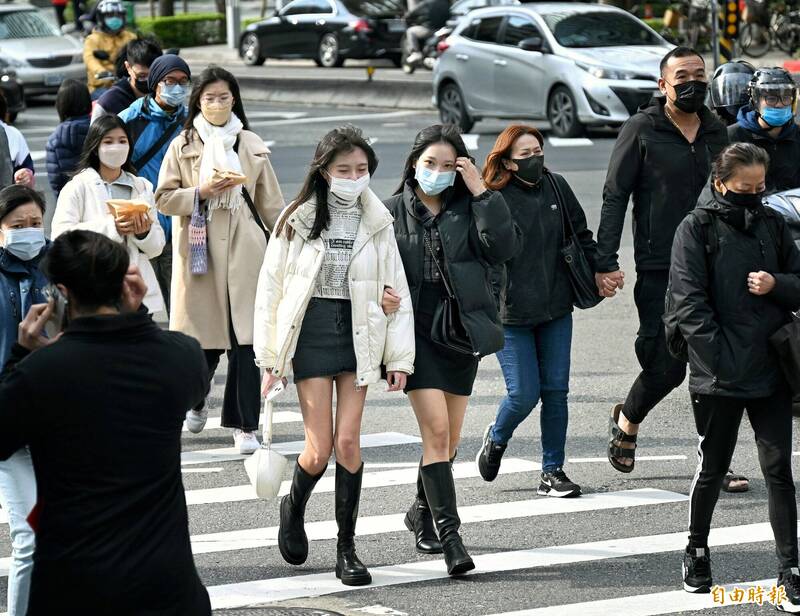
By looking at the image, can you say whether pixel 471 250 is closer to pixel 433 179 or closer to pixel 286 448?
pixel 433 179

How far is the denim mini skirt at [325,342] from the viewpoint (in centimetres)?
662

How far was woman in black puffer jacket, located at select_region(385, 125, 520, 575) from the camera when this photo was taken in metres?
6.71

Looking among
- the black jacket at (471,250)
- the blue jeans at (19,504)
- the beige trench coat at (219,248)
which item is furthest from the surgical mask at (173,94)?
the blue jeans at (19,504)

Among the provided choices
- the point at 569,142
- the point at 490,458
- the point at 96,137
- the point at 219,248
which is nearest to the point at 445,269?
the point at 490,458

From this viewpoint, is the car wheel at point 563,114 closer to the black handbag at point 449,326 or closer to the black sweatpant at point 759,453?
the black handbag at point 449,326

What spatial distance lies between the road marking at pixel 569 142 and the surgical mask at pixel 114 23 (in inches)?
302

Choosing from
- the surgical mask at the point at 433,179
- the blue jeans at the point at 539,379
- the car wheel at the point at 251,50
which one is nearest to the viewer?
the surgical mask at the point at 433,179

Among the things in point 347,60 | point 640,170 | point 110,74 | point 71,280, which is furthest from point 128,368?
point 347,60

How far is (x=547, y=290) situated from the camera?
25.4 ft

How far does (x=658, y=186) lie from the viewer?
7.95 meters

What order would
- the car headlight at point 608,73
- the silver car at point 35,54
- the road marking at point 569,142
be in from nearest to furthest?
the road marking at point 569,142
the car headlight at point 608,73
the silver car at point 35,54

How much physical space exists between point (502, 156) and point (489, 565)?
2018 millimetres

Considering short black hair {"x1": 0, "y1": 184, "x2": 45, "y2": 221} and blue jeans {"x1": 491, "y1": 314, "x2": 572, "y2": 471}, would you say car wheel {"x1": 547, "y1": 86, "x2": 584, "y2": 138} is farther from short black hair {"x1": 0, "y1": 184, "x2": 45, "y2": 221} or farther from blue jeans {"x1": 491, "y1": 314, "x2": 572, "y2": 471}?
short black hair {"x1": 0, "y1": 184, "x2": 45, "y2": 221}

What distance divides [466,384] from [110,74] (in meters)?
8.10
